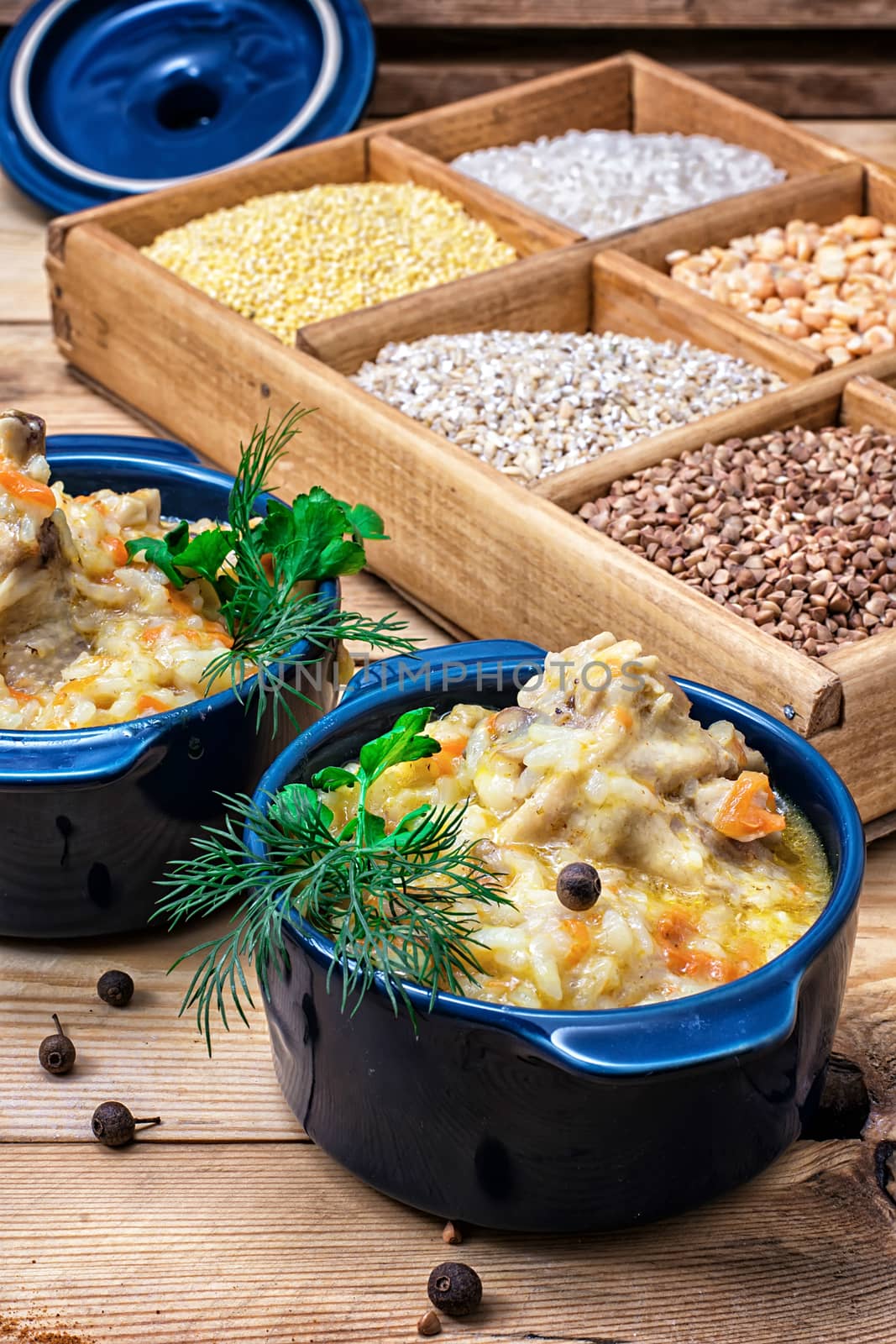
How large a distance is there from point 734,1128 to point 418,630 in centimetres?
120

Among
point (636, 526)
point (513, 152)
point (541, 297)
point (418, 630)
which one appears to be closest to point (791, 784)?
point (636, 526)

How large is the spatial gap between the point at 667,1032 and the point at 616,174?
2.51 metres

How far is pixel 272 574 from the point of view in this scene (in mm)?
1964

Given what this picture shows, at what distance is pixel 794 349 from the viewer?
107 inches

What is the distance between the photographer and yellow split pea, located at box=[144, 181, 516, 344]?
9.94ft

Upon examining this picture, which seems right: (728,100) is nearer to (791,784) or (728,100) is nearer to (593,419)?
(593,419)

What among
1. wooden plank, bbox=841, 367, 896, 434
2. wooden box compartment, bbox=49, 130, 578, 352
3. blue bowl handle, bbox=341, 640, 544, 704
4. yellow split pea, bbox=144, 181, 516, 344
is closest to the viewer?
blue bowl handle, bbox=341, 640, 544, 704

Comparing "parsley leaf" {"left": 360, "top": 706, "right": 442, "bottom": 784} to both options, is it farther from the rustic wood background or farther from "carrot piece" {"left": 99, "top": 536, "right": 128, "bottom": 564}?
the rustic wood background

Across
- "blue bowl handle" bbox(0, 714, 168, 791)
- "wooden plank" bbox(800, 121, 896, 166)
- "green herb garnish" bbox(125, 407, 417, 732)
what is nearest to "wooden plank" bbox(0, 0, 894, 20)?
"wooden plank" bbox(800, 121, 896, 166)

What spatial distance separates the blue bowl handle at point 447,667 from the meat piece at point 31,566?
0.35 metres

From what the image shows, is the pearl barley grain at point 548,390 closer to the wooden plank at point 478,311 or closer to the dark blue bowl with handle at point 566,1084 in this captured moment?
the wooden plank at point 478,311

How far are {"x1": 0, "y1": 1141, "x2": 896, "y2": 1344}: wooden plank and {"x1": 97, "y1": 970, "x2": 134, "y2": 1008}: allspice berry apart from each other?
210mm

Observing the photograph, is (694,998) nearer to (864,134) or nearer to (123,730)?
(123,730)

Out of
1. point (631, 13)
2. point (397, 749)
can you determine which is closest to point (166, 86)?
point (631, 13)
